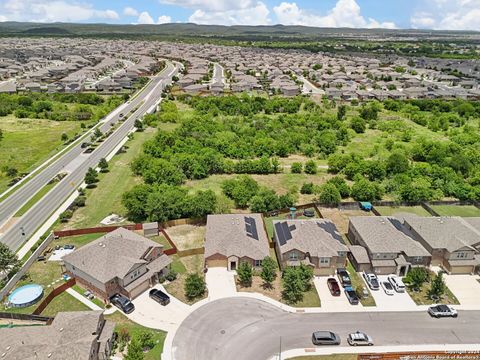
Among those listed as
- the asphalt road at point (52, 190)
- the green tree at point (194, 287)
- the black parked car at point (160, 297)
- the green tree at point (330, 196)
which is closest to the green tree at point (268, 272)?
the green tree at point (194, 287)

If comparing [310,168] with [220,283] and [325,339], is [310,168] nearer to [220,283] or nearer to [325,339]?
[220,283]

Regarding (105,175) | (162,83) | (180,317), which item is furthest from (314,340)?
(162,83)

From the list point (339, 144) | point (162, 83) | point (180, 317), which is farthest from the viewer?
point (162, 83)

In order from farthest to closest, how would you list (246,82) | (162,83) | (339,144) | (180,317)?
(162,83), (246,82), (339,144), (180,317)

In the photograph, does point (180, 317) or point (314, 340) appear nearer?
point (314, 340)

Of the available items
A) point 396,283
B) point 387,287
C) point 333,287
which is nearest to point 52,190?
point 333,287

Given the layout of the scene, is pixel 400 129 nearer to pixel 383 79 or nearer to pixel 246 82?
pixel 246 82

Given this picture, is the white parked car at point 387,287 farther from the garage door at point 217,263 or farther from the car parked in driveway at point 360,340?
the garage door at point 217,263
